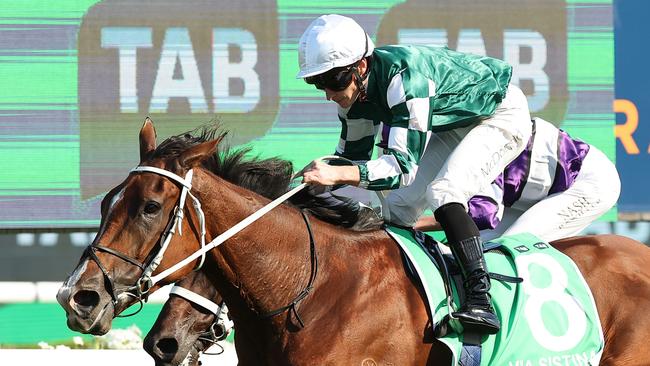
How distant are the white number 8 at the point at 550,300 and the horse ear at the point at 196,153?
3.71ft

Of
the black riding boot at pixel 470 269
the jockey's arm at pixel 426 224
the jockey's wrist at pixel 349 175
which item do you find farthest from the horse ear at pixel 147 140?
the jockey's arm at pixel 426 224

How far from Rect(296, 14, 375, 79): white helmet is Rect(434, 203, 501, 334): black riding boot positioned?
0.59m

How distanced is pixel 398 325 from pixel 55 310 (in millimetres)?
3854

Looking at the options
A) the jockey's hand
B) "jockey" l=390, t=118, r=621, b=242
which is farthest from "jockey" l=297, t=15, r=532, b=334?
"jockey" l=390, t=118, r=621, b=242

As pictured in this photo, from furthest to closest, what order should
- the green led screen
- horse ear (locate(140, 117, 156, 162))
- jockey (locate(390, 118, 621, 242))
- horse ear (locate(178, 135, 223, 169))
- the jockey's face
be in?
the green led screen < jockey (locate(390, 118, 621, 242)) < the jockey's face < horse ear (locate(140, 117, 156, 162)) < horse ear (locate(178, 135, 223, 169))

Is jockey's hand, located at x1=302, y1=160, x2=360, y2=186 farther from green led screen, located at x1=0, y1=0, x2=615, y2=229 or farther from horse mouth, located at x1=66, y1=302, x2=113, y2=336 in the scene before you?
green led screen, located at x1=0, y1=0, x2=615, y2=229

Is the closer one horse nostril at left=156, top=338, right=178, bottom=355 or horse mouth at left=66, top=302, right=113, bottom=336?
horse mouth at left=66, top=302, right=113, bottom=336

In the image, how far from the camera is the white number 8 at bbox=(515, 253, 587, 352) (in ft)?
11.6

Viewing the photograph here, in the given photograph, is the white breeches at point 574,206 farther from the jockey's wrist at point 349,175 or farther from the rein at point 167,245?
the rein at point 167,245

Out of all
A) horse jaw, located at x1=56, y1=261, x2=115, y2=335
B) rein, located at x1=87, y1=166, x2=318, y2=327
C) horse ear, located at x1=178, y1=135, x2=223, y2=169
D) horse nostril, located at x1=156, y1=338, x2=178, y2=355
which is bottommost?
horse nostril, located at x1=156, y1=338, x2=178, y2=355

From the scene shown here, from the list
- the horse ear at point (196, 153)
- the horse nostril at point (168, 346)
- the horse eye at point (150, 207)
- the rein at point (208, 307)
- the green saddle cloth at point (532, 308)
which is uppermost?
the horse ear at point (196, 153)

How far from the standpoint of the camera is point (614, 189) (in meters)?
4.14

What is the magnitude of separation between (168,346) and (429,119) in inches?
61.1

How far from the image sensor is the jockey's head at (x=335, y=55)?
11.5 ft
